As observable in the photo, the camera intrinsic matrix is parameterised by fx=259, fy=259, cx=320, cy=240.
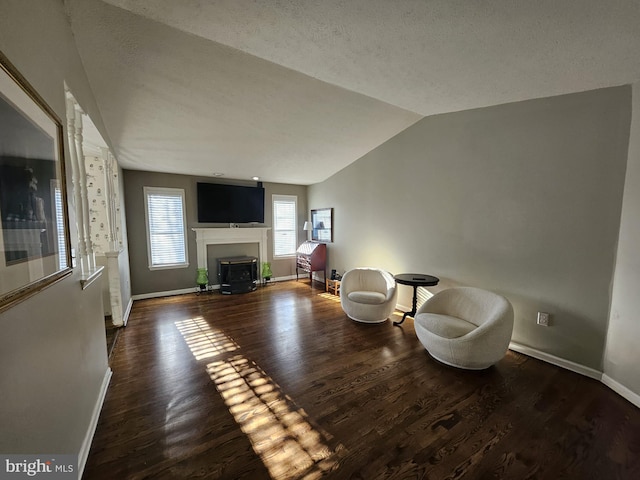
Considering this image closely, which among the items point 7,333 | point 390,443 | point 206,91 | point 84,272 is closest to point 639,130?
point 390,443

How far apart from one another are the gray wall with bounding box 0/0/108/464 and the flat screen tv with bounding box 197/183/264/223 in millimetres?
3220

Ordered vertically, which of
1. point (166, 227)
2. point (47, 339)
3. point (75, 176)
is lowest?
point (47, 339)

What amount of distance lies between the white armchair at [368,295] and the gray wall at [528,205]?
48cm

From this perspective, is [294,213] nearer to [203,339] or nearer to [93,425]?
[203,339]

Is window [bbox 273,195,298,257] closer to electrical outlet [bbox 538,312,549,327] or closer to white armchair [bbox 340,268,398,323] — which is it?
white armchair [bbox 340,268,398,323]

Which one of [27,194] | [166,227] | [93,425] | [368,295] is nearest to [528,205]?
[368,295]

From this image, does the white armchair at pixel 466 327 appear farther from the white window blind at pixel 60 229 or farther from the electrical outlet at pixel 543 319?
the white window blind at pixel 60 229

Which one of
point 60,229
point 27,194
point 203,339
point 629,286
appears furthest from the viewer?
point 203,339

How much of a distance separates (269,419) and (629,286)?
9.96ft

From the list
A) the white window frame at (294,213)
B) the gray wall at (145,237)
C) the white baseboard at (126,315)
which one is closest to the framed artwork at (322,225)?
the white window frame at (294,213)

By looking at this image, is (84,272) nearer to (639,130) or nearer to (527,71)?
(527,71)

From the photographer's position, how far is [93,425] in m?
1.75

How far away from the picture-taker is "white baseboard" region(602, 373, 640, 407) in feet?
6.65

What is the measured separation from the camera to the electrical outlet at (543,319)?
261 cm
